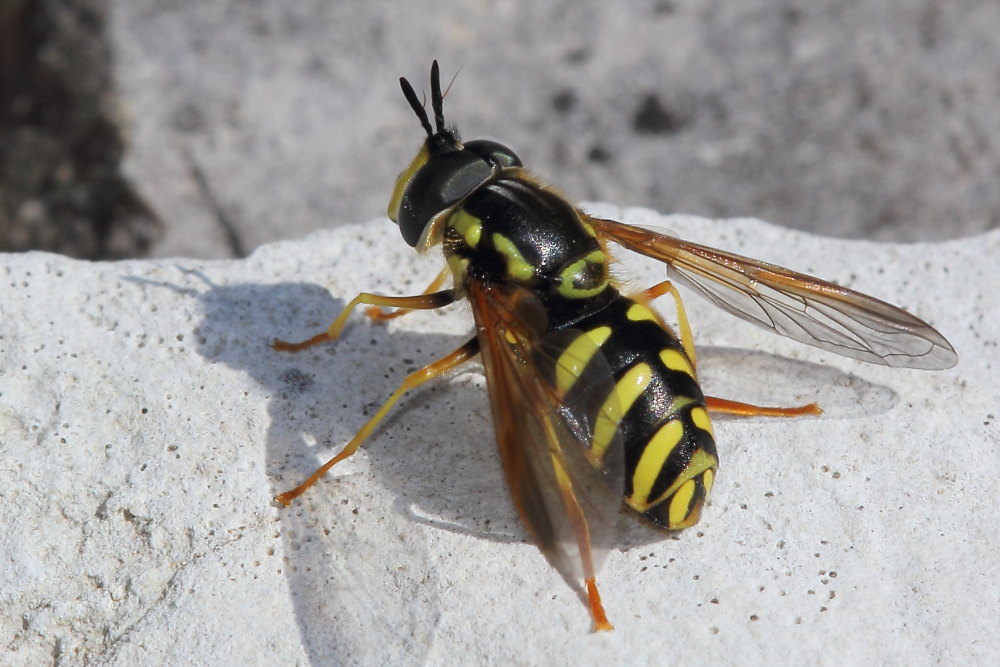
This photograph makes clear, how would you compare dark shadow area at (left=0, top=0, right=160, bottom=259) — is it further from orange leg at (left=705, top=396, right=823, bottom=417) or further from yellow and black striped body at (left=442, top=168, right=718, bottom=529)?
orange leg at (left=705, top=396, right=823, bottom=417)

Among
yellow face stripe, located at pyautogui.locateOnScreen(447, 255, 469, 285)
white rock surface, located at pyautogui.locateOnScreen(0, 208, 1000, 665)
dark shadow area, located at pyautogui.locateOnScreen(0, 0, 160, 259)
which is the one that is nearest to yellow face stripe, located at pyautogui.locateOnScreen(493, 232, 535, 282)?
yellow face stripe, located at pyautogui.locateOnScreen(447, 255, 469, 285)

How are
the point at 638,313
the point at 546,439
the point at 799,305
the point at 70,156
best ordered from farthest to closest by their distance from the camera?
the point at 70,156 → the point at 799,305 → the point at 638,313 → the point at 546,439

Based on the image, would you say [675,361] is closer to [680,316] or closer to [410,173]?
[680,316]

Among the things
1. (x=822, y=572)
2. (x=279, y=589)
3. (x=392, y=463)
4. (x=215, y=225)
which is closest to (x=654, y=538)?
(x=822, y=572)

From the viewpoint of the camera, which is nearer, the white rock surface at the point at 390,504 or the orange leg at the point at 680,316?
the white rock surface at the point at 390,504

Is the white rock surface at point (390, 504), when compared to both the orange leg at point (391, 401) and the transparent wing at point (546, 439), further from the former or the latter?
the transparent wing at point (546, 439)

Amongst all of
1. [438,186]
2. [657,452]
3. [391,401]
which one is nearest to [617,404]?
[657,452]

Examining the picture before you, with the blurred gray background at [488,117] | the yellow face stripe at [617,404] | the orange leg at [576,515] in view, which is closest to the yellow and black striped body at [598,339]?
the yellow face stripe at [617,404]
